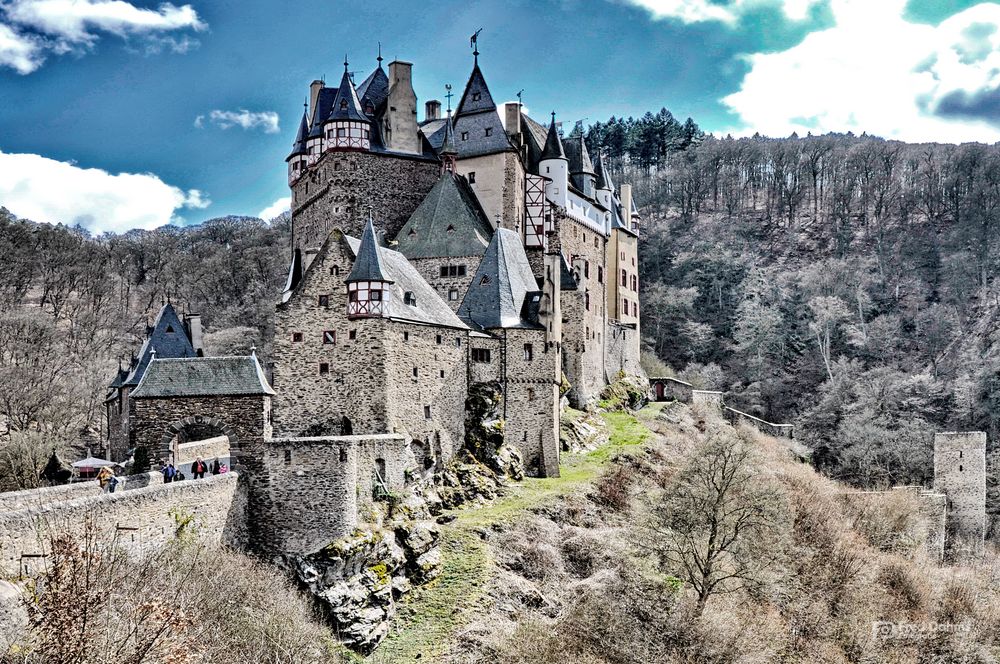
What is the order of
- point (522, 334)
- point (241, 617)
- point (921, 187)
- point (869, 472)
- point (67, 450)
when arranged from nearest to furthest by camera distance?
point (241, 617), point (522, 334), point (67, 450), point (869, 472), point (921, 187)

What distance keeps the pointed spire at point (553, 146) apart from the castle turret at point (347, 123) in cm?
1098

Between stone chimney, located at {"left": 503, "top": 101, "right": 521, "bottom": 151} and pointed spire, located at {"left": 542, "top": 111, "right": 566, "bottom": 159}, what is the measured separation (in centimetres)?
305

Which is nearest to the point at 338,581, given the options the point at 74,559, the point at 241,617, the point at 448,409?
the point at 241,617

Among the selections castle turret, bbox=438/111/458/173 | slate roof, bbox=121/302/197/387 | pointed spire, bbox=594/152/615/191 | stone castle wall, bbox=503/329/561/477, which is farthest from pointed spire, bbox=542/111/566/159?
slate roof, bbox=121/302/197/387

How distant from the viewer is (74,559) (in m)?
15.0

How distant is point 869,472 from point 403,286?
4077 centimetres

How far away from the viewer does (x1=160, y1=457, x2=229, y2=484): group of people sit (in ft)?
93.9

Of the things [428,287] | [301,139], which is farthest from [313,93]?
[428,287]

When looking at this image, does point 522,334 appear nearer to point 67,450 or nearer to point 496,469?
point 496,469

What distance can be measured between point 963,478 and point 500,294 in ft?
104

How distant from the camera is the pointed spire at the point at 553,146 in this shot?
5491 centimetres

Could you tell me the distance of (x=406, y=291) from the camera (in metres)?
36.8

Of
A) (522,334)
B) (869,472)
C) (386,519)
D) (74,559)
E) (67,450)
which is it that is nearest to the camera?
(74,559)

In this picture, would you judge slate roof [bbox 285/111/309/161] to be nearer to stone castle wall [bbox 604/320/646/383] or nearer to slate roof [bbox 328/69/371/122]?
slate roof [bbox 328/69/371/122]
